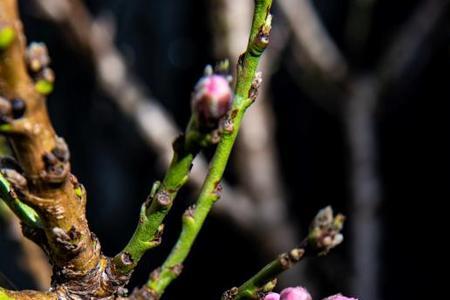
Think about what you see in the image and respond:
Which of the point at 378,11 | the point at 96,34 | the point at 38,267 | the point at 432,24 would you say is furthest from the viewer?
the point at 378,11

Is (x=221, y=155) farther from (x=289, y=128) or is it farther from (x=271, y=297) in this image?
(x=289, y=128)

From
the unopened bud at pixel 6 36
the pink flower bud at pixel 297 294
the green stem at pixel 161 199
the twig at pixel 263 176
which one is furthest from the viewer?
the twig at pixel 263 176

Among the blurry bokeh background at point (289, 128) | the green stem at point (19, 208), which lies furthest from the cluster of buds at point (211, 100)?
the blurry bokeh background at point (289, 128)

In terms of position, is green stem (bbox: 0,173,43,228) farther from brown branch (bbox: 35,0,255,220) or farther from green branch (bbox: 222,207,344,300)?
brown branch (bbox: 35,0,255,220)

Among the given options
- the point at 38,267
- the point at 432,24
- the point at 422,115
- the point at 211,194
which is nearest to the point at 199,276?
the point at 422,115

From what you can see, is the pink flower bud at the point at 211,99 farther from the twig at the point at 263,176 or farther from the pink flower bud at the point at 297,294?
the twig at the point at 263,176

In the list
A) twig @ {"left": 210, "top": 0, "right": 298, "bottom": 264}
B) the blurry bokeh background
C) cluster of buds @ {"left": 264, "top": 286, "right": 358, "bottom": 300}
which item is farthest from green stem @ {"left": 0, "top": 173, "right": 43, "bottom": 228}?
twig @ {"left": 210, "top": 0, "right": 298, "bottom": 264}

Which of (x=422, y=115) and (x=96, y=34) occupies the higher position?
(x=422, y=115)

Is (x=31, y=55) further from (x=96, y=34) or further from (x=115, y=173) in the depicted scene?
(x=115, y=173)
